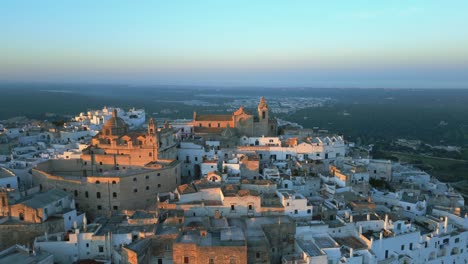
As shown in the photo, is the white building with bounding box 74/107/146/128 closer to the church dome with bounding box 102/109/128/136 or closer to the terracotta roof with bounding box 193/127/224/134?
the terracotta roof with bounding box 193/127/224/134

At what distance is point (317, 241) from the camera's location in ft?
88.2

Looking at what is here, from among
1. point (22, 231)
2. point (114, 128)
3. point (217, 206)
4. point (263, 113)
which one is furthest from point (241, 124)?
point (22, 231)

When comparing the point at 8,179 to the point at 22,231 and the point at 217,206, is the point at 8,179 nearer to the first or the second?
the point at 22,231

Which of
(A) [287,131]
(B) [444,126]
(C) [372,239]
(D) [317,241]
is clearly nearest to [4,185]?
(D) [317,241]

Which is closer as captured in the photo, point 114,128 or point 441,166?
point 114,128

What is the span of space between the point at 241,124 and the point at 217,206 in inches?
919

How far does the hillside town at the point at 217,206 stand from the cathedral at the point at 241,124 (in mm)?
4186

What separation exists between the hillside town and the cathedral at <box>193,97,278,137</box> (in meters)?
4.19

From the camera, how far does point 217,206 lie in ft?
96.3

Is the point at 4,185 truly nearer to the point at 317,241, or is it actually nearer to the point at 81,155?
the point at 81,155

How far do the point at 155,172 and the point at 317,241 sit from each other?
1569cm

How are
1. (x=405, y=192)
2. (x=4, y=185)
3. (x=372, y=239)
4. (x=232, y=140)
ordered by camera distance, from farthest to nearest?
(x=232, y=140), (x=405, y=192), (x=4, y=185), (x=372, y=239)

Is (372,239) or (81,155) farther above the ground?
(81,155)

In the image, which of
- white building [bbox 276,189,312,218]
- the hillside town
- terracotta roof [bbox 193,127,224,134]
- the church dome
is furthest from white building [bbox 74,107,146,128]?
white building [bbox 276,189,312,218]
